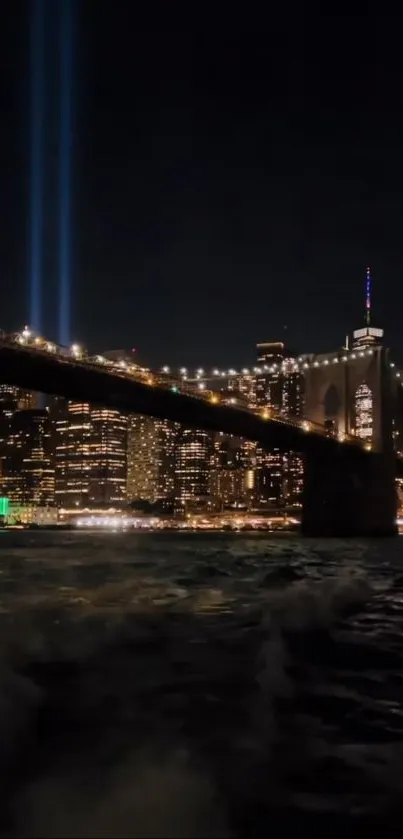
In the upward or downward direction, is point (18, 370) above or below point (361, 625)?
above

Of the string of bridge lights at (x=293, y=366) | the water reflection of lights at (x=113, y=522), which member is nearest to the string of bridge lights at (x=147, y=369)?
the string of bridge lights at (x=293, y=366)

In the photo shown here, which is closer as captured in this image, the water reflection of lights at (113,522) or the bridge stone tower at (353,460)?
the bridge stone tower at (353,460)

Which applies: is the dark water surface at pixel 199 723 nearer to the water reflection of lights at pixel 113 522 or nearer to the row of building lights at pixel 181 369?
the row of building lights at pixel 181 369

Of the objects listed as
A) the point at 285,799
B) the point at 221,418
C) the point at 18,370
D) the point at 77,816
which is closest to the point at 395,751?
the point at 285,799

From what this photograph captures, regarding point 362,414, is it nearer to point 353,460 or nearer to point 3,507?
point 353,460

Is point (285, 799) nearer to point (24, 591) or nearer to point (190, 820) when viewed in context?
point (190, 820)

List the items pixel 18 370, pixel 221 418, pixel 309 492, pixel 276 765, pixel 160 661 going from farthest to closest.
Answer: pixel 309 492, pixel 221 418, pixel 18 370, pixel 160 661, pixel 276 765

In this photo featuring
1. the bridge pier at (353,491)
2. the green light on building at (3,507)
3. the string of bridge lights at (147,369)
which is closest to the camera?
the string of bridge lights at (147,369)

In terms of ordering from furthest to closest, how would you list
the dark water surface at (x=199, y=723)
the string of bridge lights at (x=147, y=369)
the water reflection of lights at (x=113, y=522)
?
the water reflection of lights at (x=113, y=522)
the string of bridge lights at (x=147, y=369)
the dark water surface at (x=199, y=723)
